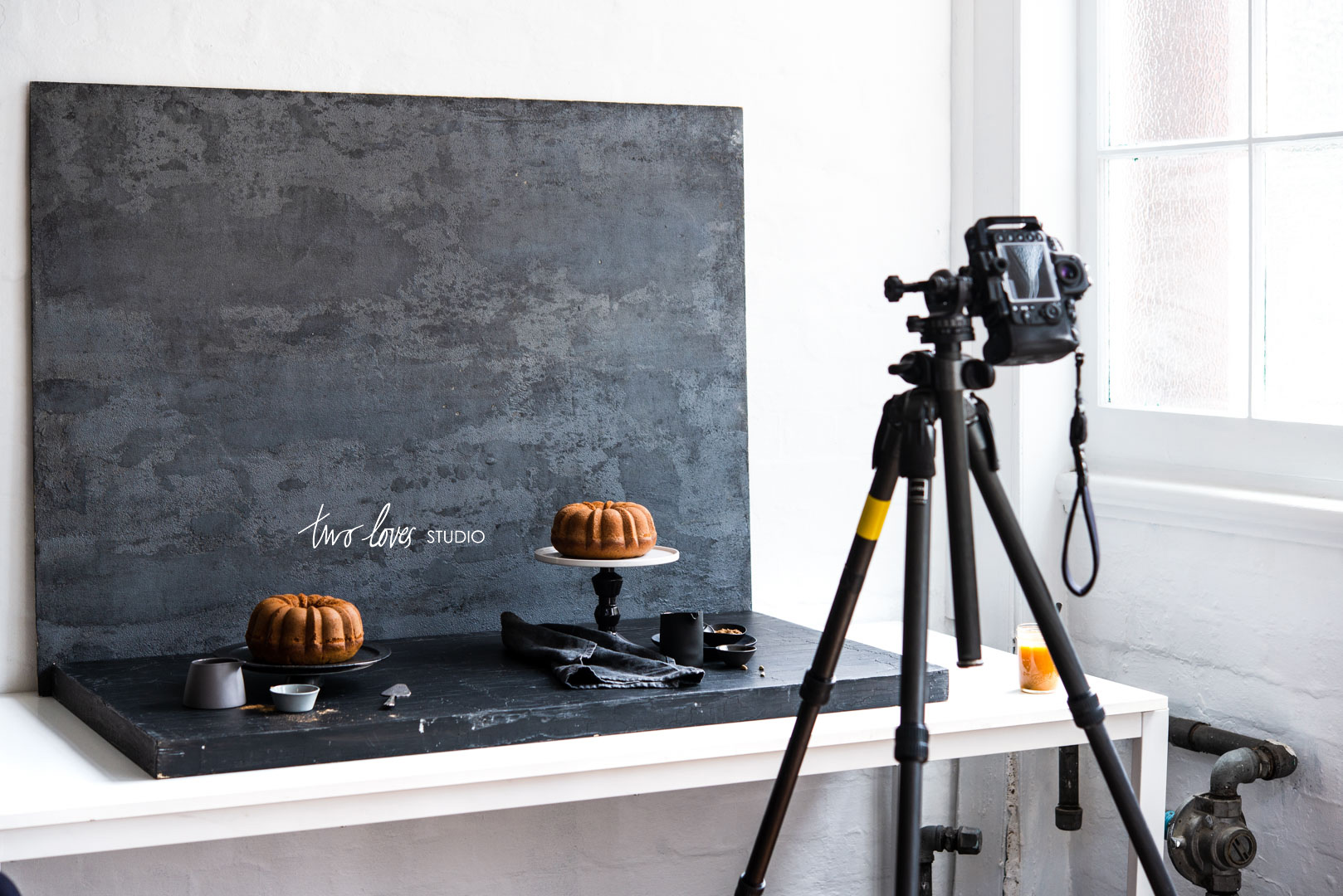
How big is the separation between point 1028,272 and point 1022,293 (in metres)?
0.03

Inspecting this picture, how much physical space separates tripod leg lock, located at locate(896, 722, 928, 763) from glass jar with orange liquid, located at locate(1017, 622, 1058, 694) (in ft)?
2.35

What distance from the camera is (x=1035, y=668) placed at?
211 cm

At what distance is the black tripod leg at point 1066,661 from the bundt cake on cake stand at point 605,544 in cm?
69

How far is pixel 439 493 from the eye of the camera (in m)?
2.32

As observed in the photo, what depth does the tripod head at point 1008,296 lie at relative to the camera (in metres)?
1.49

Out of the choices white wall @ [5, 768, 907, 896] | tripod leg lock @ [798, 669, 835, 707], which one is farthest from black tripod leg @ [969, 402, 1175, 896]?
white wall @ [5, 768, 907, 896]

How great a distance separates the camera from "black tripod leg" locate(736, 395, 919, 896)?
156 cm

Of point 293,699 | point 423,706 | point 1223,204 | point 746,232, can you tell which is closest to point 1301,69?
point 1223,204

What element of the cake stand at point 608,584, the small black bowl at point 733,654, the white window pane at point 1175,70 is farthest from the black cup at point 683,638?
the white window pane at point 1175,70

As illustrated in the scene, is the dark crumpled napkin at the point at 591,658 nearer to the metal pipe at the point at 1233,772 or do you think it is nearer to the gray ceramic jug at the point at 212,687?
the gray ceramic jug at the point at 212,687

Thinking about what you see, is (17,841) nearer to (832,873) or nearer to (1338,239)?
(832,873)

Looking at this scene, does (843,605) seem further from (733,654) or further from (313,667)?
(313,667)

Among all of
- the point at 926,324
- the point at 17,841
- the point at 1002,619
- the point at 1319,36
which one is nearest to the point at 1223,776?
the point at 1002,619

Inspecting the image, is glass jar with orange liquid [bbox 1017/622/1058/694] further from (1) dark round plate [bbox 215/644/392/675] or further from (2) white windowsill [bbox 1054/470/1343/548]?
(1) dark round plate [bbox 215/644/392/675]
